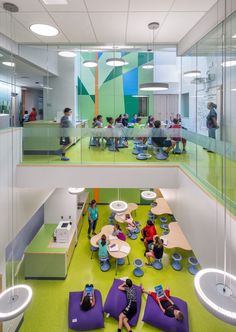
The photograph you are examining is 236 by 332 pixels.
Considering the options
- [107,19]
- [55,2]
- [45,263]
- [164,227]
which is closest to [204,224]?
[107,19]

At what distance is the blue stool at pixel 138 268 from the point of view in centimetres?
809

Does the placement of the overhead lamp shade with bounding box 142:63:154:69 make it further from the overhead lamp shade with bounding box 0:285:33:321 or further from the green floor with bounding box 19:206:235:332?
the overhead lamp shade with bounding box 0:285:33:321

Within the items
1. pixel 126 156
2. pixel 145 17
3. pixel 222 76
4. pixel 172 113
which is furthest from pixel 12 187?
pixel 172 113

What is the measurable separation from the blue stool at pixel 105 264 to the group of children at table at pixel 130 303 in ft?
5.10

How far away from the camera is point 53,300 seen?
6.98m

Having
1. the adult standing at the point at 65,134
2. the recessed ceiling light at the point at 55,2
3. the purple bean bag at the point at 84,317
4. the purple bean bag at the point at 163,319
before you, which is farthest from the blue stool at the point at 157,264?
the recessed ceiling light at the point at 55,2

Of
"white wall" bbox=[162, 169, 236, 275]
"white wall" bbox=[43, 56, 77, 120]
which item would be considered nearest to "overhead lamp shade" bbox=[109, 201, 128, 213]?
"white wall" bbox=[162, 169, 236, 275]

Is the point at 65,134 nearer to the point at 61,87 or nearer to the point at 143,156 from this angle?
the point at 143,156

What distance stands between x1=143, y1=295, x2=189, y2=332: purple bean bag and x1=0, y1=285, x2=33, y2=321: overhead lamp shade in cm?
396

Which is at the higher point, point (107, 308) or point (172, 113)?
point (172, 113)

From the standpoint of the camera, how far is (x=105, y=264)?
27.8 feet

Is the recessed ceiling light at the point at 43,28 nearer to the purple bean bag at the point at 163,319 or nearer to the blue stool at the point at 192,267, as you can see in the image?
the purple bean bag at the point at 163,319

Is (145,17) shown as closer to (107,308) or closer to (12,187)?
(12,187)

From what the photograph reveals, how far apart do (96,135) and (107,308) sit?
14.7 ft
